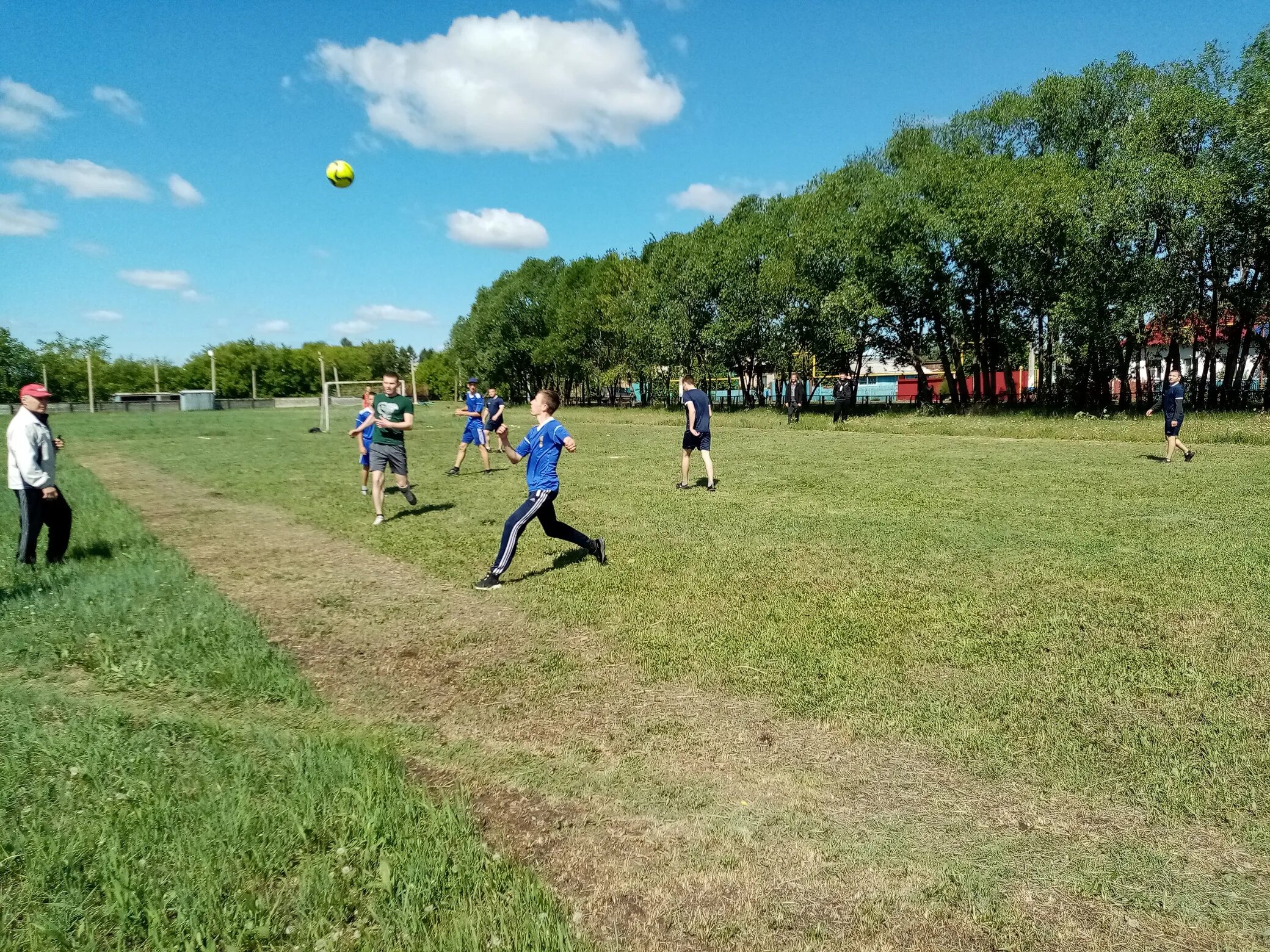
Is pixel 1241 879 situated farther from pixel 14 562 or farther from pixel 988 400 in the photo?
pixel 988 400

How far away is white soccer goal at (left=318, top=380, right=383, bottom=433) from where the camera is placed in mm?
35625

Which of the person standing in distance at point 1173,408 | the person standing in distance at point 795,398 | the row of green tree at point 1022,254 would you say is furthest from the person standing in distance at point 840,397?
the person standing in distance at point 1173,408

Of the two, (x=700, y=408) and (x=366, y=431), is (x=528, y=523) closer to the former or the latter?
(x=366, y=431)

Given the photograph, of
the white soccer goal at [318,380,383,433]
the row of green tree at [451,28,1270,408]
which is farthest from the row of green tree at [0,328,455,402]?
the row of green tree at [451,28,1270,408]

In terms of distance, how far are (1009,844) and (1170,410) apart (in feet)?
51.7

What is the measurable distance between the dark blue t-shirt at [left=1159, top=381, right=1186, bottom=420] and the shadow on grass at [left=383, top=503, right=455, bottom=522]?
46.6 ft

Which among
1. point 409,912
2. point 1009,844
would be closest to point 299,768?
point 409,912

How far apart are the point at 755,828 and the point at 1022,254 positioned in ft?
105

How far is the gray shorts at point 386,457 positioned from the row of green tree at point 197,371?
44.6 metres

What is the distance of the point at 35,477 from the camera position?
7.82 meters

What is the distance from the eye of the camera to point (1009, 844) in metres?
3.43

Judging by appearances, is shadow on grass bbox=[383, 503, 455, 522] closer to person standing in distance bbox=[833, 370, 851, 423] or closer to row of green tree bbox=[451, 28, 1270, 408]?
person standing in distance bbox=[833, 370, 851, 423]

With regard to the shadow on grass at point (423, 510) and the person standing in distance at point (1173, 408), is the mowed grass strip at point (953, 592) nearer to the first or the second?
the shadow on grass at point (423, 510)

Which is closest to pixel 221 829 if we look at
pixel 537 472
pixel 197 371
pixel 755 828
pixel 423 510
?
pixel 755 828
